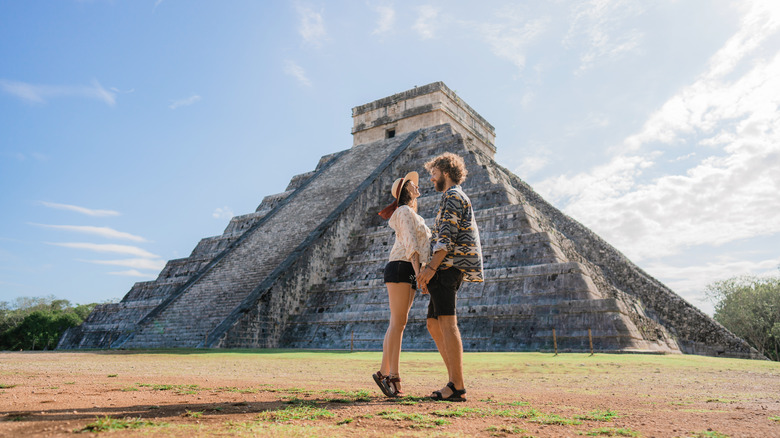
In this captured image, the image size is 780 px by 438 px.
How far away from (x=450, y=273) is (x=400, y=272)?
0.36 m

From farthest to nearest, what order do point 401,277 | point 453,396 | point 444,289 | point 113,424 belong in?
point 401,277
point 444,289
point 453,396
point 113,424

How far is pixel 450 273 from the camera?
11.2 ft

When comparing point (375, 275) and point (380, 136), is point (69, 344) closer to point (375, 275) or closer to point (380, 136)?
point (375, 275)

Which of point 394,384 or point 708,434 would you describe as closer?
point 708,434

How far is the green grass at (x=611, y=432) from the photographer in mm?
2297

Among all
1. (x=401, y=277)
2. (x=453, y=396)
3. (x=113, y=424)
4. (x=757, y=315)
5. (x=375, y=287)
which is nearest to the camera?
(x=113, y=424)

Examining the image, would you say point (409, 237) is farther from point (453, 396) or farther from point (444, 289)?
point (453, 396)

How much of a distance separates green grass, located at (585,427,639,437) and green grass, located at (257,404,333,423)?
133 cm

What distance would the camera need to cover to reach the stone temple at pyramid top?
825 inches

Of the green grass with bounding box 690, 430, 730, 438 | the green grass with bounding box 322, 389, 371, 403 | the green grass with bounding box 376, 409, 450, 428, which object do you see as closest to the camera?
the green grass with bounding box 690, 430, 730, 438

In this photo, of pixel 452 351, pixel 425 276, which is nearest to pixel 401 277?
pixel 425 276

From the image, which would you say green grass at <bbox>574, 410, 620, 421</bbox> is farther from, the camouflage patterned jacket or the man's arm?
the man's arm

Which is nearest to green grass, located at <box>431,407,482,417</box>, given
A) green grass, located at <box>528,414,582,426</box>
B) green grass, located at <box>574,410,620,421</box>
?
green grass, located at <box>528,414,582,426</box>

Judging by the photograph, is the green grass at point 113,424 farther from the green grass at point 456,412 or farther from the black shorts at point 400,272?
the black shorts at point 400,272
